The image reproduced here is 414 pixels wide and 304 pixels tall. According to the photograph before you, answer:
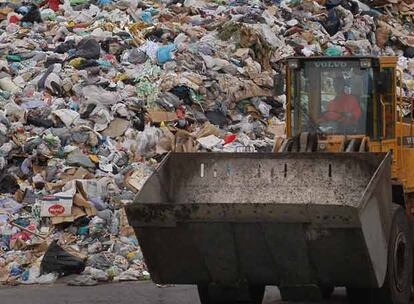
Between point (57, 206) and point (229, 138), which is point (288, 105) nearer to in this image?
point (57, 206)

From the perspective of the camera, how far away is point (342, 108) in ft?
31.0

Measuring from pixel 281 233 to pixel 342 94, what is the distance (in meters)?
2.40

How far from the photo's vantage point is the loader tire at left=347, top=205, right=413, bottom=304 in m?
8.10

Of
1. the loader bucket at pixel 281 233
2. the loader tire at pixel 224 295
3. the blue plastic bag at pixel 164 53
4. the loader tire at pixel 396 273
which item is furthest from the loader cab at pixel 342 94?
the blue plastic bag at pixel 164 53

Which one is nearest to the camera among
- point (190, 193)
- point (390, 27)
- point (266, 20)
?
point (190, 193)

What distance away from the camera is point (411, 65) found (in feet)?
61.5

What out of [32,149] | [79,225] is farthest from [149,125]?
[79,225]

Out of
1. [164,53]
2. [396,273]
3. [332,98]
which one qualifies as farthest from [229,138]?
[396,273]

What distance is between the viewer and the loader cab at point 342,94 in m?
9.33

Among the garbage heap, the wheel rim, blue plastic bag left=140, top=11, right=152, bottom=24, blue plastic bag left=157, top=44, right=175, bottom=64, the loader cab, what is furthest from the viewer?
blue plastic bag left=140, top=11, right=152, bottom=24

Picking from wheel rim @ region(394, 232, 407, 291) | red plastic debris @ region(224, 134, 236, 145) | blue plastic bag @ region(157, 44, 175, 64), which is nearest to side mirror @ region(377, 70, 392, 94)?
wheel rim @ region(394, 232, 407, 291)

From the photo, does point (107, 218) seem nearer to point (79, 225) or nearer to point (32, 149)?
point (79, 225)

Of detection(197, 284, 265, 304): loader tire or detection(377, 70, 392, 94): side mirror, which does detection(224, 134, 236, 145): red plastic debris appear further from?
detection(197, 284, 265, 304): loader tire

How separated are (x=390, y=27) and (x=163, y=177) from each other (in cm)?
1249
